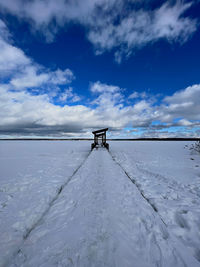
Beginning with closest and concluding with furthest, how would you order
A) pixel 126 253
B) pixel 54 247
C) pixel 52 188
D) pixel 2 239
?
pixel 126 253, pixel 54 247, pixel 2 239, pixel 52 188

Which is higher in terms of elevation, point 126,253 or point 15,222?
point 126,253

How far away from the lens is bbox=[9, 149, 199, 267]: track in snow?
5.29 ft

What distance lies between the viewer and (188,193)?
425 cm

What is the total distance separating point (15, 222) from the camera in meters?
2.66

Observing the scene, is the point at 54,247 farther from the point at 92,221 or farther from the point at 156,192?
the point at 156,192

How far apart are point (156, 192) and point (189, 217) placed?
144 centimetres

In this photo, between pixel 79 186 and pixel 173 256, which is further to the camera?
pixel 79 186

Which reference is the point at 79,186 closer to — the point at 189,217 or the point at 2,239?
the point at 2,239

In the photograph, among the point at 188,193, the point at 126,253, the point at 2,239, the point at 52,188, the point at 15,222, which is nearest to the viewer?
the point at 126,253

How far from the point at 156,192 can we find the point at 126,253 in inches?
121

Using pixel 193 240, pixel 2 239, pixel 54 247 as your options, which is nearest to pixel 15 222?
pixel 2 239

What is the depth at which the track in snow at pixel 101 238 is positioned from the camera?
1.61m

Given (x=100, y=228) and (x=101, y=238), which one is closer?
(x=101, y=238)

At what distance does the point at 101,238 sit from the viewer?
194 cm
